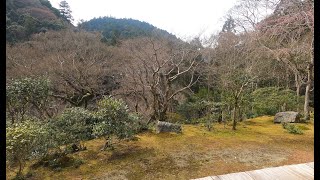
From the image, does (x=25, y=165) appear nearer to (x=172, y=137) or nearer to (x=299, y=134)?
(x=172, y=137)

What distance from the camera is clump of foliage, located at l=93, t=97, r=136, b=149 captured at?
673cm

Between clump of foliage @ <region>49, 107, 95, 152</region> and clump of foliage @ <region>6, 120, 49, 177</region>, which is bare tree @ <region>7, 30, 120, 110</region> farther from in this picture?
clump of foliage @ <region>6, 120, 49, 177</region>

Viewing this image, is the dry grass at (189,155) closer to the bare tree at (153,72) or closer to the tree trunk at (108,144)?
the tree trunk at (108,144)

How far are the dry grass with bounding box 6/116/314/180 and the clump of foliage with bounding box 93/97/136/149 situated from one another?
0.49 meters

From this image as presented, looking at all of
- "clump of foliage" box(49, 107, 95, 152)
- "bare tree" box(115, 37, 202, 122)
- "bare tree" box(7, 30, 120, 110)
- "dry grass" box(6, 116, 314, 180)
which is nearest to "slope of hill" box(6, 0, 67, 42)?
"bare tree" box(7, 30, 120, 110)

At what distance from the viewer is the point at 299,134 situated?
7938 millimetres

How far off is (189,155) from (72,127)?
3.40 metres

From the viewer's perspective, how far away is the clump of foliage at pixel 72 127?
6.39m

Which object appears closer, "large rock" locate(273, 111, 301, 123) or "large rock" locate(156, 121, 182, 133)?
"large rock" locate(156, 121, 182, 133)

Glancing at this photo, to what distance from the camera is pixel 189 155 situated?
20.5ft

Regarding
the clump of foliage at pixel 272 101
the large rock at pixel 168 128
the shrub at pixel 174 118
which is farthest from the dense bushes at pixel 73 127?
the clump of foliage at pixel 272 101

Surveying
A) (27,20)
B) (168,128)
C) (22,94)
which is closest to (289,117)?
(168,128)

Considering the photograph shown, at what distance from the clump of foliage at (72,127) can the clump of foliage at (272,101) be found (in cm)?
896

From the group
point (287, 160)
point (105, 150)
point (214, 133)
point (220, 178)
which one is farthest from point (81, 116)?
point (220, 178)
